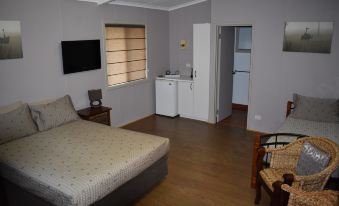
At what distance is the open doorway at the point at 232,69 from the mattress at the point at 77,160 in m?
Result: 2.88

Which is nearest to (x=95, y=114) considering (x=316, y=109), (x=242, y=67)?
(x=316, y=109)

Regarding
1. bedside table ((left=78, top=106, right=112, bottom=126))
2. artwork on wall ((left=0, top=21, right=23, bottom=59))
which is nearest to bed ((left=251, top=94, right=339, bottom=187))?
bedside table ((left=78, top=106, right=112, bottom=126))

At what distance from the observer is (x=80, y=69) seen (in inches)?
194

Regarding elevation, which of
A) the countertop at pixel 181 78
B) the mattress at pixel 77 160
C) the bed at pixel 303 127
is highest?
the countertop at pixel 181 78

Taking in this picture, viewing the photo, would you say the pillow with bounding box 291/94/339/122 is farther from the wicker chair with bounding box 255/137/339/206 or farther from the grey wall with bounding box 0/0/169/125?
the grey wall with bounding box 0/0/169/125

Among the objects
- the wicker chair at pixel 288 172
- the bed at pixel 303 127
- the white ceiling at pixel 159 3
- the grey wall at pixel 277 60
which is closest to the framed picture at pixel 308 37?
the grey wall at pixel 277 60

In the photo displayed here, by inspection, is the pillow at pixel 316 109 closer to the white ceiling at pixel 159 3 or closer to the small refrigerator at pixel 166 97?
the small refrigerator at pixel 166 97

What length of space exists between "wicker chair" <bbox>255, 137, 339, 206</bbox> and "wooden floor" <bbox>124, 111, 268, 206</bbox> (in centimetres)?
50

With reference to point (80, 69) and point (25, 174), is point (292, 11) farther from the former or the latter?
point (25, 174)

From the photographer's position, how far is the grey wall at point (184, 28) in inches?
251

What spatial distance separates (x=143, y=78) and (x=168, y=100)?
763mm

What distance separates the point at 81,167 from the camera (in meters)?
3.01

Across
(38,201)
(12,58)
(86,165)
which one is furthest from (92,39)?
(38,201)

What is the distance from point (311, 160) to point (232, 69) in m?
4.04
